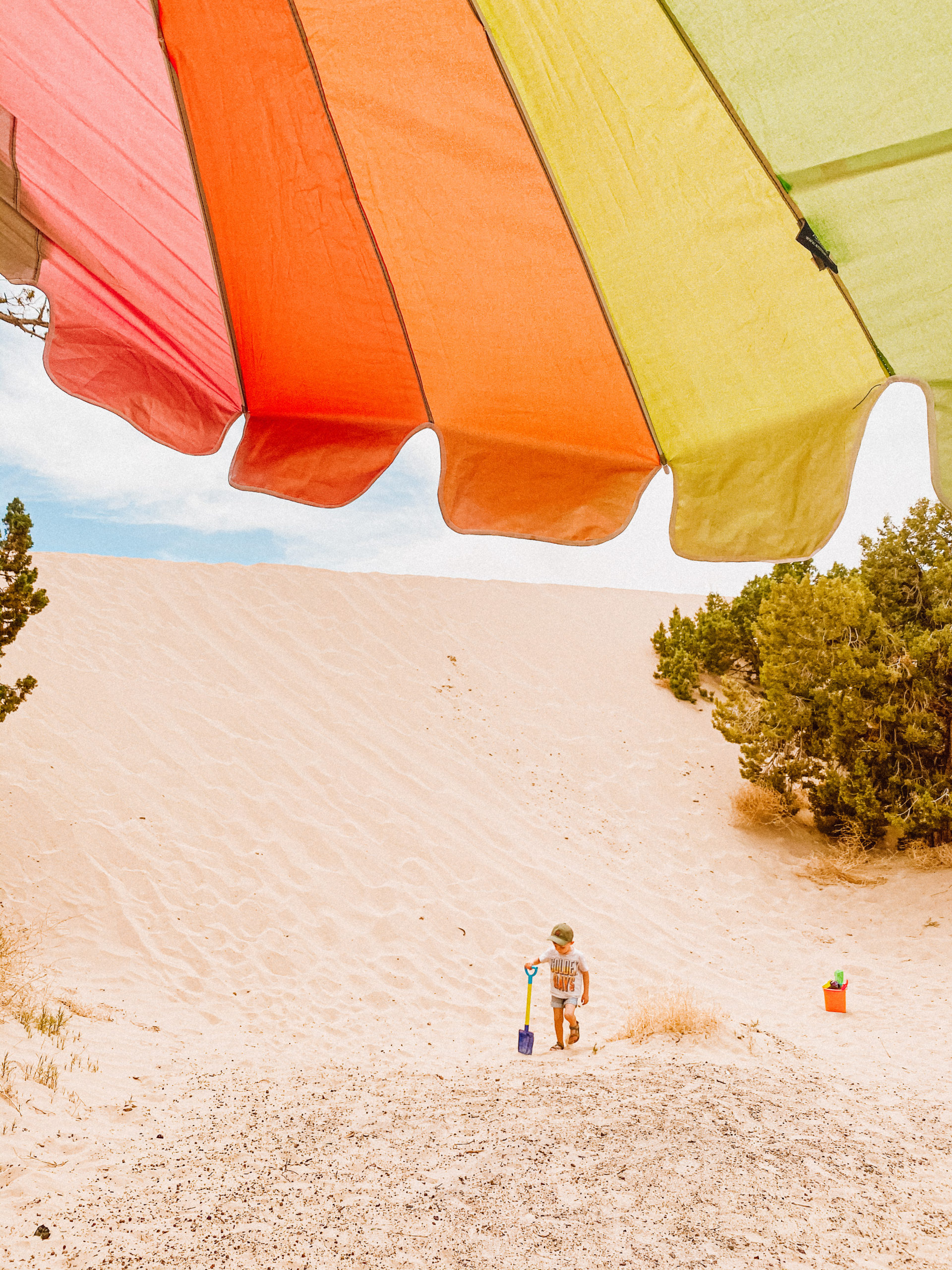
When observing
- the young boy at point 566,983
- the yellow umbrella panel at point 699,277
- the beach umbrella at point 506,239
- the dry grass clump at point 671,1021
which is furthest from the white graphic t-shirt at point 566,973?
the yellow umbrella panel at point 699,277

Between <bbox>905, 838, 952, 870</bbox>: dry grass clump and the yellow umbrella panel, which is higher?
the yellow umbrella panel

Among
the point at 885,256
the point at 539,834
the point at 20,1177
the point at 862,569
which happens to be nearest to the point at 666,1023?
the point at 20,1177

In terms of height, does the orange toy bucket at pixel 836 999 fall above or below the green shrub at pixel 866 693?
below

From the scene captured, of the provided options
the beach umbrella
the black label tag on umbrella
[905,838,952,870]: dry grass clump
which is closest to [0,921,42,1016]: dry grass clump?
the beach umbrella

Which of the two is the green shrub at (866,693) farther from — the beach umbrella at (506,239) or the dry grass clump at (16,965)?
the beach umbrella at (506,239)

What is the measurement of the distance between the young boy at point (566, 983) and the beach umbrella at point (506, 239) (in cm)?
455

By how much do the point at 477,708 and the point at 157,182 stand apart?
1279 centimetres

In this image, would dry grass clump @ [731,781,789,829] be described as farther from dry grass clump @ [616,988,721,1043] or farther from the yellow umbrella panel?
the yellow umbrella panel

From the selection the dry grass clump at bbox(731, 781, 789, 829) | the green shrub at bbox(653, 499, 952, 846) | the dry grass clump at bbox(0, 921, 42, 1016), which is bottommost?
the dry grass clump at bbox(0, 921, 42, 1016)

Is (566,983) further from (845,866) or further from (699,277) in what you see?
(845,866)

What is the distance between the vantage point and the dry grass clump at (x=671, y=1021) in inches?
244

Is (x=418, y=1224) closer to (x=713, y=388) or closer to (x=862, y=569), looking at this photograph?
(x=713, y=388)

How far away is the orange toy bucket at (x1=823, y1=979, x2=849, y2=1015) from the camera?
23.6 ft

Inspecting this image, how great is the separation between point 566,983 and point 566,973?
0.21ft
